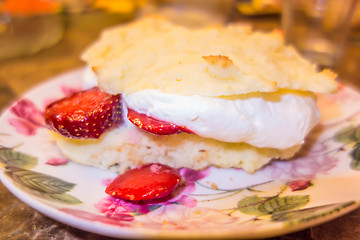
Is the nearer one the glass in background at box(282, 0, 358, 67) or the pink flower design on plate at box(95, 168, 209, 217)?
the pink flower design on plate at box(95, 168, 209, 217)

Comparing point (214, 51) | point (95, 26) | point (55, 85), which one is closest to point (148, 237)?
point (214, 51)

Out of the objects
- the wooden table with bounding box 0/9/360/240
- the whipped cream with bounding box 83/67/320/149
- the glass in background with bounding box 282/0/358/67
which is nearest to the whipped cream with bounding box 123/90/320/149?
the whipped cream with bounding box 83/67/320/149

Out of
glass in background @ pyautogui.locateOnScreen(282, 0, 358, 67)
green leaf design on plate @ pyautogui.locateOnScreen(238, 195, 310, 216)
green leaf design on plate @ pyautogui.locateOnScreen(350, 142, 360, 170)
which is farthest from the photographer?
glass in background @ pyautogui.locateOnScreen(282, 0, 358, 67)

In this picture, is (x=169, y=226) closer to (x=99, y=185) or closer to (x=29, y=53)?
(x=99, y=185)

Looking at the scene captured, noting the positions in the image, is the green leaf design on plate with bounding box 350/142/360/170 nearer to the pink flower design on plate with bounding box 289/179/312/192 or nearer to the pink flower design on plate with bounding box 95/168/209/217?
the pink flower design on plate with bounding box 289/179/312/192

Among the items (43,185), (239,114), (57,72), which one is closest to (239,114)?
(239,114)

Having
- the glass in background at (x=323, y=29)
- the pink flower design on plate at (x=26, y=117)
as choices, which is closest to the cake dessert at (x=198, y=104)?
the pink flower design on plate at (x=26, y=117)

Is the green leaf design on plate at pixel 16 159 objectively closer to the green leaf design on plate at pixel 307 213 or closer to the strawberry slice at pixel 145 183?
the strawberry slice at pixel 145 183
